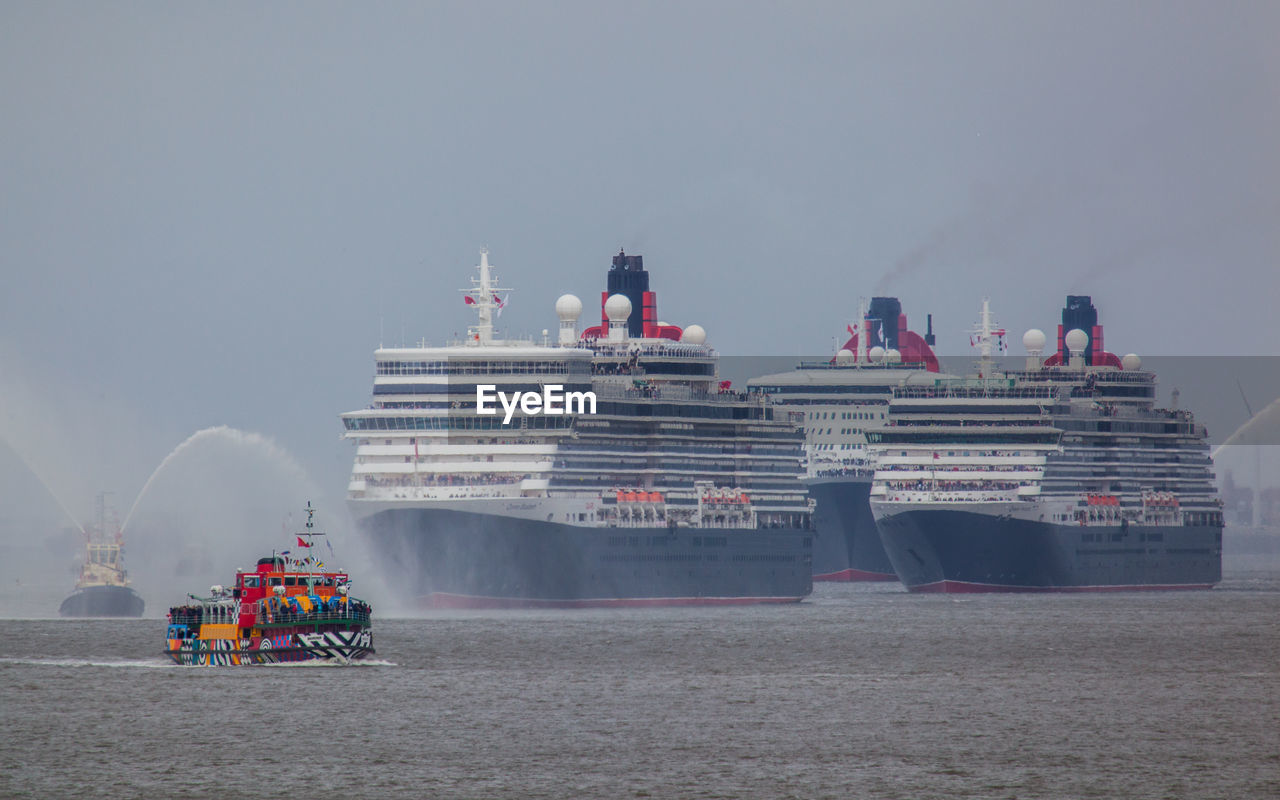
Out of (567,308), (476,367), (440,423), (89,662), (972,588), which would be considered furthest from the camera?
(972,588)

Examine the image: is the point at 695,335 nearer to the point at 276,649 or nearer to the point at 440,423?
the point at 440,423

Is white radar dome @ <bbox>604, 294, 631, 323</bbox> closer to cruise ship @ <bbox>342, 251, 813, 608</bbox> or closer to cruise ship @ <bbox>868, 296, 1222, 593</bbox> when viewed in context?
cruise ship @ <bbox>342, 251, 813, 608</bbox>

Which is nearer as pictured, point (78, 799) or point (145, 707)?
point (78, 799)

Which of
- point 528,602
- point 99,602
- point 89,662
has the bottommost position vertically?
point 89,662

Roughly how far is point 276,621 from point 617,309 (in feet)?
227

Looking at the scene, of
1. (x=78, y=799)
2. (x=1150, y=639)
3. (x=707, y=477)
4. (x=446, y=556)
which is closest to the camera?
(x=78, y=799)

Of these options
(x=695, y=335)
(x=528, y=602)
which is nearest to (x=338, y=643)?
(x=528, y=602)

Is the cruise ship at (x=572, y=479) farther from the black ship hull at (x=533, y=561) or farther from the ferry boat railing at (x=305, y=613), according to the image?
the ferry boat railing at (x=305, y=613)

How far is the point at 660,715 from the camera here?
91.3 metres

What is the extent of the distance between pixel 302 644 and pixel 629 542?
4863cm

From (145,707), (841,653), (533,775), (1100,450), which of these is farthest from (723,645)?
(1100,450)

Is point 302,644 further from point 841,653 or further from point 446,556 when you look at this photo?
point 446,556

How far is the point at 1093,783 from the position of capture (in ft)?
249

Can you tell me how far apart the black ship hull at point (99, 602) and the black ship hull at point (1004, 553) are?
194 ft
